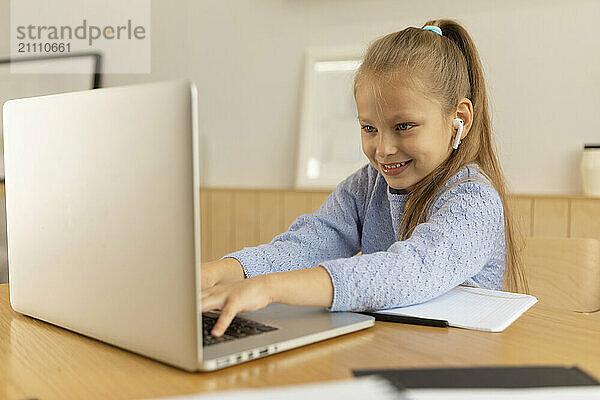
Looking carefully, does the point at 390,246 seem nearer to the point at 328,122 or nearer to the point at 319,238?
the point at 319,238

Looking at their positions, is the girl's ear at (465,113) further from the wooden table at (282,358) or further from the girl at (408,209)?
the wooden table at (282,358)

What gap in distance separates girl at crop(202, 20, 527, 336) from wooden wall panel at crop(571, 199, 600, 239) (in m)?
0.57

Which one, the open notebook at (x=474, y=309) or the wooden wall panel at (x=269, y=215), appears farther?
the wooden wall panel at (x=269, y=215)

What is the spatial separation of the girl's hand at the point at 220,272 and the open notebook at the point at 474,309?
235 mm

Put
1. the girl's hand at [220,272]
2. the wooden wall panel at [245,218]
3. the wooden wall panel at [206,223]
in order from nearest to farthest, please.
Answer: the girl's hand at [220,272] → the wooden wall panel at [245,218] → the wooden wall panel at [206,223]

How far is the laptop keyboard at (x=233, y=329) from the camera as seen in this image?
64 centimetres

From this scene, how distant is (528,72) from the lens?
1921 millimetres

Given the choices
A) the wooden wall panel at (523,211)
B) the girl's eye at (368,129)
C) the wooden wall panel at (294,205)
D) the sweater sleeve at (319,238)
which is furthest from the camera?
the wooden wall panel at (294,205)

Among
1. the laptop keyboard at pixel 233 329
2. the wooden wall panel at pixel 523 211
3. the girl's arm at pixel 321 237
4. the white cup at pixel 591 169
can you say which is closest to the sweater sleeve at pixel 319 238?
the girl's arm at pixel 321 237

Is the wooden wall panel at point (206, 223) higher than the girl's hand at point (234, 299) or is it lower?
lower

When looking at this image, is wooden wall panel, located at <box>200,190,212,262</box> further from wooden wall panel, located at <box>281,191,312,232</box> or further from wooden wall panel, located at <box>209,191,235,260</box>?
wooden wall panel, located at <box>281,191,312,232</box>

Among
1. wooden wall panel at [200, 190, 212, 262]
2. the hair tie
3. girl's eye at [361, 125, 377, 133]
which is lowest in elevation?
wooden wall panel at [200, 190, 212, 262]

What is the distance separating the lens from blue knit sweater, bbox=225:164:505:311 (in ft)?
2.57

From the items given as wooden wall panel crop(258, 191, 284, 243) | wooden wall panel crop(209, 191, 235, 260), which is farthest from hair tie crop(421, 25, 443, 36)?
wooden wall panel crop(209, 191, 235, 260)
